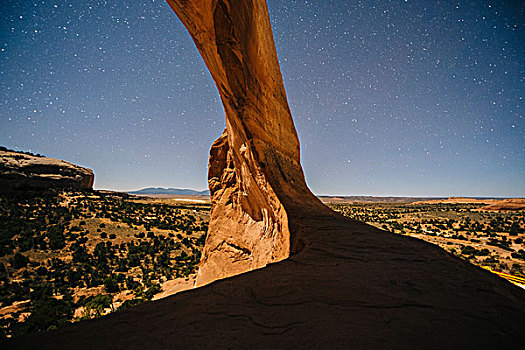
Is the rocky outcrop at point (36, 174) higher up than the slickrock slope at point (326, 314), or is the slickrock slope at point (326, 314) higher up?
the rocky outcrop at point (36, 174)

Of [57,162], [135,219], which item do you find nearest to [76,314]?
[135,219]

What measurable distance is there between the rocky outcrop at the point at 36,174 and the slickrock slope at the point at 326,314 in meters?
52.2

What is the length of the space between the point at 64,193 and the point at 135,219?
20669 mm

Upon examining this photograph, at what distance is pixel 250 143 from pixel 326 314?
198 inches

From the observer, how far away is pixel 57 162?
2158 inches

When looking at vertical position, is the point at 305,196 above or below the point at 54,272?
above

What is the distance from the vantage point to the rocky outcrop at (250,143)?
5.08 meters

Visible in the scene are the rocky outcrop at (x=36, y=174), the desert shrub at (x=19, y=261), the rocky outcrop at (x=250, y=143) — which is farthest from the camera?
the rocky outcrop at (x=36, y=174)

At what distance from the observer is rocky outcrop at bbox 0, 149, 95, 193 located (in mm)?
39634

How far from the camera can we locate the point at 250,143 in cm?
638

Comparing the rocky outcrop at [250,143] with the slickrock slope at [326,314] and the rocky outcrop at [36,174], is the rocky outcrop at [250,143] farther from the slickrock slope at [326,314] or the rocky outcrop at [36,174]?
the rocky outcrop at [36,174]

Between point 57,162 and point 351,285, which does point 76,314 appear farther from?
point 57,162

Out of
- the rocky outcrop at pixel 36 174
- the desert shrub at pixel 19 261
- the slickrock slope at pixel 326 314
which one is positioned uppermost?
the rocky outcrop at pixel 36 174

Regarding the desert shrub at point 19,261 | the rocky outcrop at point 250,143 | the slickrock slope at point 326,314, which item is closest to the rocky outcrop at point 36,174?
the desert shrub at point 19,261
